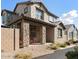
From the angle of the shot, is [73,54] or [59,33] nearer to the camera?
[73,54]

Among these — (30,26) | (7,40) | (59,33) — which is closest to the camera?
(7,40)

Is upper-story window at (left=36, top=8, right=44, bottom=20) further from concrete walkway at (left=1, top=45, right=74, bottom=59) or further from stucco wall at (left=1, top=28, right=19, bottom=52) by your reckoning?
concrete walkway at (left=1, top=45, right=74, bottom=59)

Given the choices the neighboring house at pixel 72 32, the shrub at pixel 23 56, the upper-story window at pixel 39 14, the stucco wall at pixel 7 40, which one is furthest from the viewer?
the upper-story window at pixel 39 14

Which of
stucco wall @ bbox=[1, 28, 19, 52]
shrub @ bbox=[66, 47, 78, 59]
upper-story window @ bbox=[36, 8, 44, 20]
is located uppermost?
upper-story window @ bbox=[36, 8, 44, 20]

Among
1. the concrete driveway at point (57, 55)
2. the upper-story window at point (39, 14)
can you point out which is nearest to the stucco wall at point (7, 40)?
the concrete driveway at point (57, 55)

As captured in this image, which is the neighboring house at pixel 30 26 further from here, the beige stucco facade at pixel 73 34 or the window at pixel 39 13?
the window at pixel 39 13

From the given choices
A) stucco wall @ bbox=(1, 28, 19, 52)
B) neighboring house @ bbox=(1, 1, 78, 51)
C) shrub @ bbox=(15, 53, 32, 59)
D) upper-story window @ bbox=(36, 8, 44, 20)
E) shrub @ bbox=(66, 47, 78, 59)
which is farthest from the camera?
upper-story window @ bbox=(36, 8, 44, 20)

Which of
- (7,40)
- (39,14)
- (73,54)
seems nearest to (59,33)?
(7,40)

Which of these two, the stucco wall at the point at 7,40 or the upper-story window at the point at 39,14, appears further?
the upper-story window at the point at 39,14

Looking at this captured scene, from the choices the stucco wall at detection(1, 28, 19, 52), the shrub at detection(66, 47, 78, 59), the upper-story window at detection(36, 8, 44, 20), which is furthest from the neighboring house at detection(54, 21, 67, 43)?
the upper-story window at detection(36, 8, 44, 20)

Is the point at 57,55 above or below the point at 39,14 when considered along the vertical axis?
below

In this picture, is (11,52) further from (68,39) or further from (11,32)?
(68,39)

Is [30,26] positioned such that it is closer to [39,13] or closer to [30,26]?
[30,26]

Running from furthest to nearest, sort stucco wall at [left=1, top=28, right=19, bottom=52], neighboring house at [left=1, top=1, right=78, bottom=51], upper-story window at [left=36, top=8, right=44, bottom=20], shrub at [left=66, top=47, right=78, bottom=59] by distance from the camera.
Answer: upper-story window at [left=36, top=8, right=44, bottom=20]
neighboring house at [left=1, top=1, right=78, bottom=51]
stucco wall at [left=1, top=28, right=19, bottom=52]
shrub at [left=66, top=47, right=78, bottom=59]
